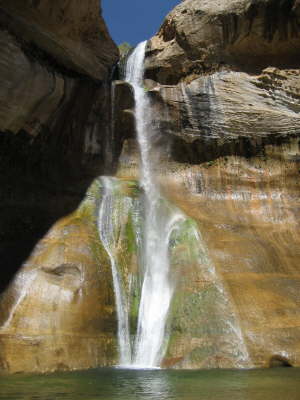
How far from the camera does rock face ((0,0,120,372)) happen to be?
33.2 feet

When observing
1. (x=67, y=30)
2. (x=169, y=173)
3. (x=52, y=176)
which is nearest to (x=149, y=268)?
(x=52, y=176)

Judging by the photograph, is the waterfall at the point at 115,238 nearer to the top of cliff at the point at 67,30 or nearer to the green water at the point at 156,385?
the green water at the point at 156,385

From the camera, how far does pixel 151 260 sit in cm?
1284

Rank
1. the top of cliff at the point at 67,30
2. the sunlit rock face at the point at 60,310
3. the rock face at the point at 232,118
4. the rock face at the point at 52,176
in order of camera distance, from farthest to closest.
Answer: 1. the rock face at the point at 232,118
2. the top of cliff at the point at 67,30
3. the rock face at the point at 52,176
4. the sunlit rock face at the point at 60,310

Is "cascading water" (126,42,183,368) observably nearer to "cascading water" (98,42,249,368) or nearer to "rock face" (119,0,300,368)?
"cascading water" (98,42,249,368)

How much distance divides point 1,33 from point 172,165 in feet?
24.2

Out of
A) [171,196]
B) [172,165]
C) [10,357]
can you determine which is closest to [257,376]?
[10,357]

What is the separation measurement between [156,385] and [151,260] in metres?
5.79

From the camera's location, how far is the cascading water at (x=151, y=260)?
35.6 ft

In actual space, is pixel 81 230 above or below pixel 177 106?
below

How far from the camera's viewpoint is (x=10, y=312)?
33.3ft

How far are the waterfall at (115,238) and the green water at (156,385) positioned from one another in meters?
1.58

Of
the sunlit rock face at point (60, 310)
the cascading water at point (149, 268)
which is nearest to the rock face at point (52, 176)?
the sunlit rock face at point (60, 310)

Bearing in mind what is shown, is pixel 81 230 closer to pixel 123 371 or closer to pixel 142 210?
pixel 142 210
